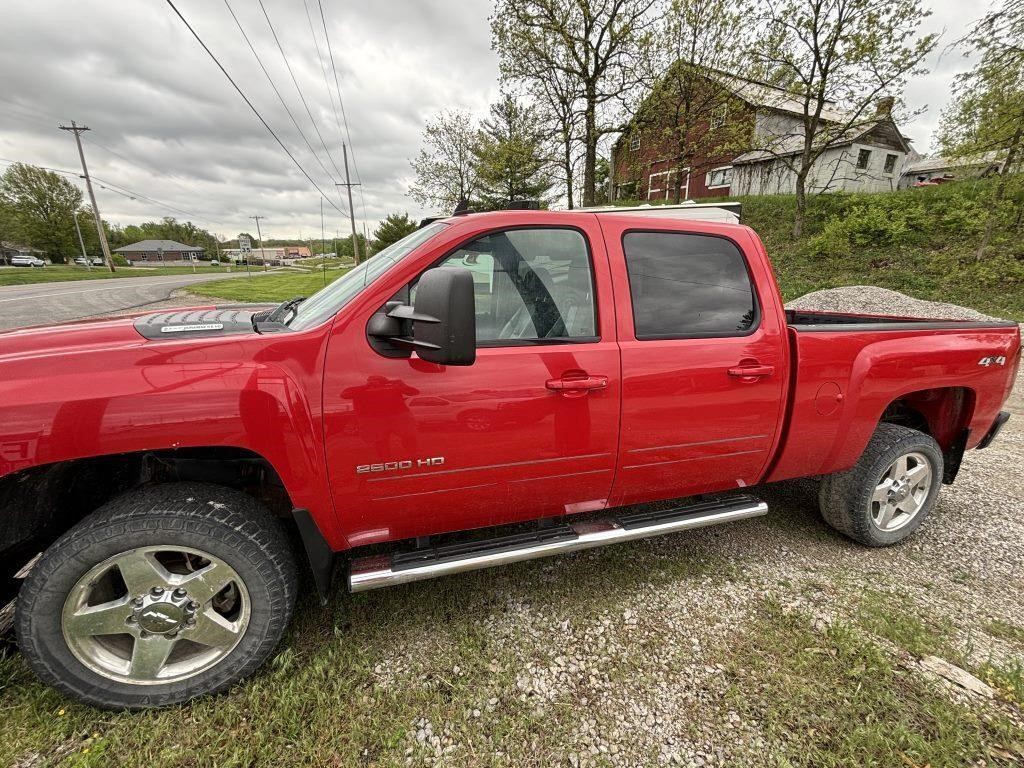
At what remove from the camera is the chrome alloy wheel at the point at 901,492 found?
2.82 metres

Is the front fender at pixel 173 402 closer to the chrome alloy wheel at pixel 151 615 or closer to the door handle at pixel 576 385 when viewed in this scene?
the chrome alloy wheel at pixel 151 615

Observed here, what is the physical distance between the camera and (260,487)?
A: 2.10 metres

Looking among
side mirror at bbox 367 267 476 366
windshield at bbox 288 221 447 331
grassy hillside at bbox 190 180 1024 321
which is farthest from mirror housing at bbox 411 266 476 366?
grassy hillside at bbox 190 180 1024 321

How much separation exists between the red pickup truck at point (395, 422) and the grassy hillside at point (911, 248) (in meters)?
14.2

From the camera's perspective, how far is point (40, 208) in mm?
56031

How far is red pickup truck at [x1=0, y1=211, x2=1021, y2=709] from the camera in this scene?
5.27 ft

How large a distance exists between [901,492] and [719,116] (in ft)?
62.7

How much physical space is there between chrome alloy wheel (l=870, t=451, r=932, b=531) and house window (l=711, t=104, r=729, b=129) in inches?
731

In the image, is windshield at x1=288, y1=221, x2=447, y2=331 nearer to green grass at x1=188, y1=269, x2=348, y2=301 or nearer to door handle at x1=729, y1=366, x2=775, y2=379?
door handle at x1=729, y1=366, x2=775, y2=379

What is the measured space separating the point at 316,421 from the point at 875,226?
71.1 ft

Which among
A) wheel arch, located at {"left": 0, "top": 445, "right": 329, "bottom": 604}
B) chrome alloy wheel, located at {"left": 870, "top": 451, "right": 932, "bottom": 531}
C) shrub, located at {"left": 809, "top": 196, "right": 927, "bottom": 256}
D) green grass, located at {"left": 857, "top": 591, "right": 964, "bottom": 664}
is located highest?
shrub, located at {"left": 809, "top": 196, "right": 927, "bottom": 256}

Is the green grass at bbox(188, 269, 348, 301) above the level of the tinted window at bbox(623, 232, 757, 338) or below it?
below

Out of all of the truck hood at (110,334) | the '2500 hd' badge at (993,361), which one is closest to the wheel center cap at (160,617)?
the truck hood at (110,334)

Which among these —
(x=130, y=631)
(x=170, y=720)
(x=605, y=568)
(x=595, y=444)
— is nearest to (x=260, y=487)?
(x=130, y=631)
